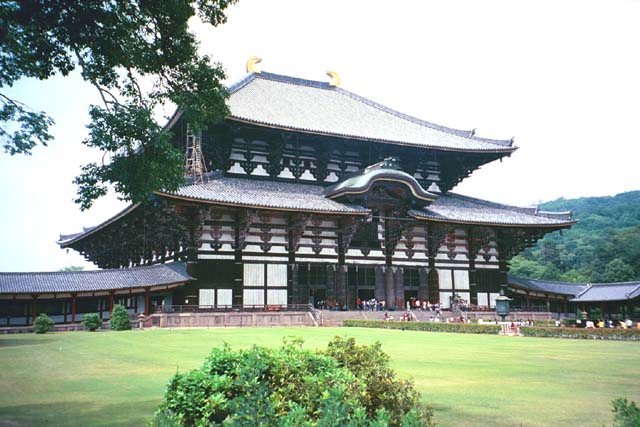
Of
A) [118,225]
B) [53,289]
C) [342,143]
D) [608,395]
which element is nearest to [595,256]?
[342,143]

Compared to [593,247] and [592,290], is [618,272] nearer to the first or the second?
[592,290]

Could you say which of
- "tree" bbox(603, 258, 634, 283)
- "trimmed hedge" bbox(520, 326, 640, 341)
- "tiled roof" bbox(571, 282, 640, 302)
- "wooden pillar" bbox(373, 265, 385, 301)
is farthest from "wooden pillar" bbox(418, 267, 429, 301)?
A: "tree" bbox(603, 258, 634, 283)

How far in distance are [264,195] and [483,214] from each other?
18.5 m

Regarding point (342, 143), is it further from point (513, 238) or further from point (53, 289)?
point (53, 289)

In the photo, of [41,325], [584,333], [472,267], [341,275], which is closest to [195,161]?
[341,275]

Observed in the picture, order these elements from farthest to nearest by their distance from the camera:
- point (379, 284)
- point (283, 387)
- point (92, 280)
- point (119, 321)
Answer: point (379, 284) < point (92, 280) < point (119, 321) < point (283, 387)

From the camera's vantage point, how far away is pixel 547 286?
53.3m

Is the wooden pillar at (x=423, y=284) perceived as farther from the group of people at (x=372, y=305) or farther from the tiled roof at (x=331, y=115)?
the tiled roof at (x=331, y=115)

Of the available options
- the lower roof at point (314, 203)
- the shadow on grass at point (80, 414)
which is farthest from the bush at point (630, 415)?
the lower roof at point (314, 203)

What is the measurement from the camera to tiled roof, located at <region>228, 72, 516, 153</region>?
40.8 metres

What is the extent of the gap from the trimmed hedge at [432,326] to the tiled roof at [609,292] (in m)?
30.9

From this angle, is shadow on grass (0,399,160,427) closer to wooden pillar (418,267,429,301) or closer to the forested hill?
wooden pillar (418,267,429,301)

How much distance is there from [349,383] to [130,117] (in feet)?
30.6

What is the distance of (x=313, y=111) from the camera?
4519 cm
